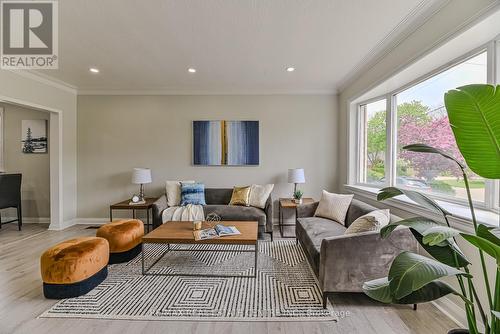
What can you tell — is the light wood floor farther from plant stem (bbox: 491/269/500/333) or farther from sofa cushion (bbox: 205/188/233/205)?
sofa cushion (bbox: 205/188/233/205)

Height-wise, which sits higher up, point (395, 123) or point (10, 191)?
point (395, 123)

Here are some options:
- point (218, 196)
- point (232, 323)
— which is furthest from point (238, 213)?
Result: point (232, 323)

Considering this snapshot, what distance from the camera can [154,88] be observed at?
454cm

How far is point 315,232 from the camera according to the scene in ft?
9.04

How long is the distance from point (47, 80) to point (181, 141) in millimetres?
2397

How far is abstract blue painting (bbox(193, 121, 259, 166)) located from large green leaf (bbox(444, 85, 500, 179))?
3.70m

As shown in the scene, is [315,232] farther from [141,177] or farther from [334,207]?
[141,177]

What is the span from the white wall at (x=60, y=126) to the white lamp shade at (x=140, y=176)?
1.43 m

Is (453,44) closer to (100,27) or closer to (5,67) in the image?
(100,27)

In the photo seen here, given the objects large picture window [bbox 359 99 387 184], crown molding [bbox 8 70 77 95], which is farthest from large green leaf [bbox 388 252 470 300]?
crown molding [bbox 8 70 77 95]

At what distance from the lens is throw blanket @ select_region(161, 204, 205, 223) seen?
371 centimetres

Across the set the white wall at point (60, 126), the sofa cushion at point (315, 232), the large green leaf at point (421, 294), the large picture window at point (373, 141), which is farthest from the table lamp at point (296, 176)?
the white wall at point (60, 126)

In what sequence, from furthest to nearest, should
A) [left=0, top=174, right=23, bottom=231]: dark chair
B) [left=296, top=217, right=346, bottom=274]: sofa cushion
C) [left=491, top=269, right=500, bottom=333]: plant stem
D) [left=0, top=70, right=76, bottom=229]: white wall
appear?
[left=0, top=174, right=23, bottom=231]: dark chair
[left=0, top=70, right=76, bottom=229]: white wall
[left=296, top=217, right=346, bottom=274]: sofa cushion
[left=491, top=269, right=500, bottom=333]: plant stem

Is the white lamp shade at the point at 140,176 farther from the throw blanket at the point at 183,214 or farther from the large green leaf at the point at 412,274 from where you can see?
the large green leaf at the point at 412,274
